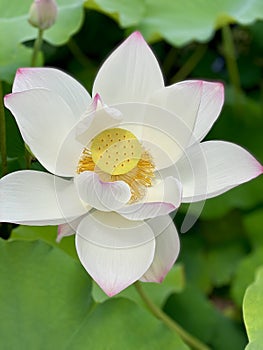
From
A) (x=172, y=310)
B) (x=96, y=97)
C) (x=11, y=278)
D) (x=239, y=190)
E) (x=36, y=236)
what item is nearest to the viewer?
(x=96, y=97)

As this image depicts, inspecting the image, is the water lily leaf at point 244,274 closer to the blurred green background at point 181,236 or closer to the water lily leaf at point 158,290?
the blurred green background at point 181,236

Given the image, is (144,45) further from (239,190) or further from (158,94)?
(239,190)

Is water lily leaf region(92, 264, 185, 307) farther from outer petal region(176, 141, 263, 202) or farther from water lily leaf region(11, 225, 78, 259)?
outer petal region(176, 141, 263, 202)

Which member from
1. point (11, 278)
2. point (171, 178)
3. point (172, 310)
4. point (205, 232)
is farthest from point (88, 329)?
point (205, 232)

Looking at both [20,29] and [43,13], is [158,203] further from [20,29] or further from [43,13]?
[20,29]

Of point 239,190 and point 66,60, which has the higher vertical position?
point 66,60

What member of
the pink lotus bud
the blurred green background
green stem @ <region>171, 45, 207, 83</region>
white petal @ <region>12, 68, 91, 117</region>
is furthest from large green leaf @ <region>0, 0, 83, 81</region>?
green stem @ <region>171, 45, 207, 83</region>

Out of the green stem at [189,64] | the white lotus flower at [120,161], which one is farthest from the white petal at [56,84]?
the green stem at [189,64]
